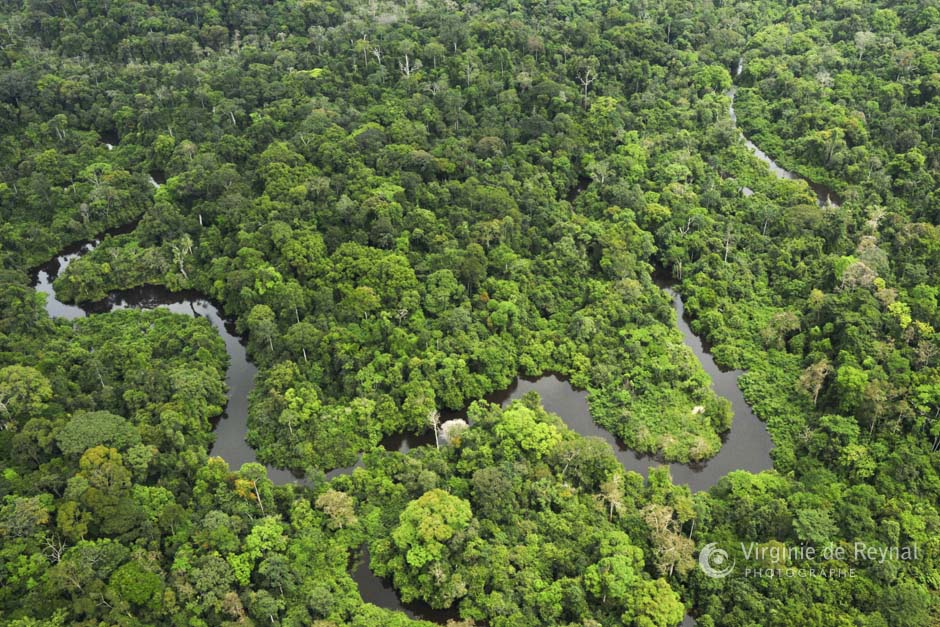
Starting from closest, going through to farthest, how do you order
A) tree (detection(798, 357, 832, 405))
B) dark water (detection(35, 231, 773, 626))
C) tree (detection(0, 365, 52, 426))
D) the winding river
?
dark water (detection(35, 231, 773, 626)) → the winding river → tree (detection(0, 365, 52, 426)) → tree (detection(798, 357, 832, 405))

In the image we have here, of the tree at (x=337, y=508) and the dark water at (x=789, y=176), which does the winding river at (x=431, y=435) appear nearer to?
the tree at (x=337, y=508)

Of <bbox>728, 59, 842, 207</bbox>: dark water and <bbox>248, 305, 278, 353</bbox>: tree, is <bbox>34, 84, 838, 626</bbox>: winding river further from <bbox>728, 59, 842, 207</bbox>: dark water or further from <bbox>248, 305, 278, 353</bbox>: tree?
<bbox>728, 59, 842, 207</bbox>: dark water

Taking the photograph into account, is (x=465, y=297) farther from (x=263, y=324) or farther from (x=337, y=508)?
(x=337, y=508)

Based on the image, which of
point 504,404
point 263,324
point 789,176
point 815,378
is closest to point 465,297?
point 504,404

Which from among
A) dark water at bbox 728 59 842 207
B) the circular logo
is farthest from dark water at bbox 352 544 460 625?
dark water at bbox 728 59 842 207

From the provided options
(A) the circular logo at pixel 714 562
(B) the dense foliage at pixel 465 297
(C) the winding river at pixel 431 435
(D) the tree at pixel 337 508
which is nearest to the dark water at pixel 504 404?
(C) the winding river at pixel 431 435

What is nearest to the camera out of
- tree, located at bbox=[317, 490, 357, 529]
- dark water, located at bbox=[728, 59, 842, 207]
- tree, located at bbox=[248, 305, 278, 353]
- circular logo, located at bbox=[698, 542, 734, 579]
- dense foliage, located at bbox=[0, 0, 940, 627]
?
circular logo, located at bbox=[698, 542, 734, 579]

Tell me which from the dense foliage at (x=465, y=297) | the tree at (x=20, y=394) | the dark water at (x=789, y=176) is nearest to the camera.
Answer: the dense foliage at (x=465, y=297)
